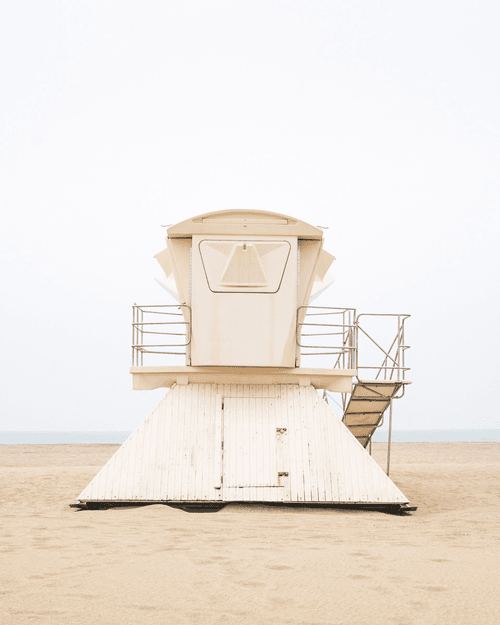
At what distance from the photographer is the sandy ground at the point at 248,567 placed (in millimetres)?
5039

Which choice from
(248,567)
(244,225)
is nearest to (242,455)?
(244,225)

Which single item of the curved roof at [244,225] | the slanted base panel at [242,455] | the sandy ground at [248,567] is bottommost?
the sandy ground at [248,567]

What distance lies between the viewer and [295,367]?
11.6m

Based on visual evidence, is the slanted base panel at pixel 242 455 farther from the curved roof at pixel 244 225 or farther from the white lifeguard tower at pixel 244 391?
the curved roof at pixel 244 225

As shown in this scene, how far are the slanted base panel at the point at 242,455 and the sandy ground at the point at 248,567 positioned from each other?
358 millimetres

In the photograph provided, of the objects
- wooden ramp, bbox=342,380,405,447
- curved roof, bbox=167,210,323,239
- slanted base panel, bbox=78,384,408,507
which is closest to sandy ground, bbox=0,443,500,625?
slanted base panel, bbox=78,384,408,507

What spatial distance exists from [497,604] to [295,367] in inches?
262

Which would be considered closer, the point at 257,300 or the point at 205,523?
the point at 205,523

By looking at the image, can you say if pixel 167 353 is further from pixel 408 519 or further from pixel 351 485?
pixel 408 519

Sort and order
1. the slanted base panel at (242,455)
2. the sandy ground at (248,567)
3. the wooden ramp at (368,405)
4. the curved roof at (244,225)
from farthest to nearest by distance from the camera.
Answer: the wooden ramp at (368,405) < the curved roof at (244,225) < the slanted base panel at (242,455) < the sandy ground at (248,567)

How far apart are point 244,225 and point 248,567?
21.7 feet

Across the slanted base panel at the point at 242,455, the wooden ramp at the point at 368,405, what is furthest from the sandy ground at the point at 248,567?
the wooden ramp at the point at 368,405

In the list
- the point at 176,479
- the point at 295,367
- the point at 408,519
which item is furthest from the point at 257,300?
the point at 408,519

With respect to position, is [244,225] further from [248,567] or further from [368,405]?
[248,567]
